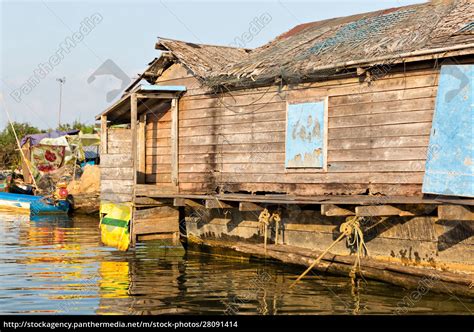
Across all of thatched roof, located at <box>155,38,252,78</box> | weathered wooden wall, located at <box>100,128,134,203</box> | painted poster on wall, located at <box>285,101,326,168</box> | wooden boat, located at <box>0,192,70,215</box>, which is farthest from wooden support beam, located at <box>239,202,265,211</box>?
wooden boat, located at <box>0,192,70,215</box>

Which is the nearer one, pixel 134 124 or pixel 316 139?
pixel 316 139

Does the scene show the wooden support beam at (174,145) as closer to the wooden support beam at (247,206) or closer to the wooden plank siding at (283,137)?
the wooden plank siding at (283,137)

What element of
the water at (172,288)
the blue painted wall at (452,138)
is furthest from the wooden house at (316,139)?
the water at (172,288)

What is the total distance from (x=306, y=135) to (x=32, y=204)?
70.0 feet

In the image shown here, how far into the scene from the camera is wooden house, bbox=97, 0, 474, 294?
12.0m

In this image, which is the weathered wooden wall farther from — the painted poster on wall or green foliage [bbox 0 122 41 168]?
green foliage [bbox 0 122 41 168]

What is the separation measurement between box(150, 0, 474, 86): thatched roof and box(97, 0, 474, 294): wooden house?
0.17 ft

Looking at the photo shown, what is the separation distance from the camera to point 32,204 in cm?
3275

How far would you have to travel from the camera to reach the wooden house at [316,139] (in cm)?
1197

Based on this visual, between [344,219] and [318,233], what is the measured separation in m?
0.90

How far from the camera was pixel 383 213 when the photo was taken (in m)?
12.2

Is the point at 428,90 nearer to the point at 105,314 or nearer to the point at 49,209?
the point at 105,314

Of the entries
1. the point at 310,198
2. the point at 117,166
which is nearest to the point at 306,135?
the point at 310,198

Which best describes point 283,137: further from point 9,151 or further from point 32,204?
point 9,151
